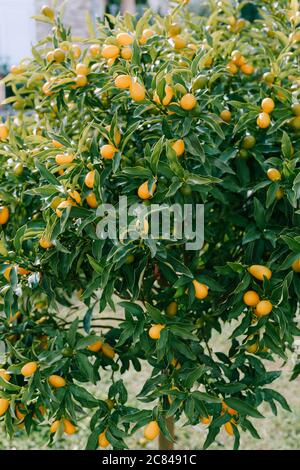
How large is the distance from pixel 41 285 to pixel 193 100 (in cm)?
55

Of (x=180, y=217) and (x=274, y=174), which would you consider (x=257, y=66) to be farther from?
(x=180, y=217)

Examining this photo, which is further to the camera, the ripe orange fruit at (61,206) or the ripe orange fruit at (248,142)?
the ripe orange fruit at (248,142)

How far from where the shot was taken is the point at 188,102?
122 cm

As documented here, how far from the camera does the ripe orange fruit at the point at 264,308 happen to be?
3.89 feet

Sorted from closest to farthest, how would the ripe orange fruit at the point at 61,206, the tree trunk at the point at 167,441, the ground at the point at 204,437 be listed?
the ripe orange fruit at the point at 61,206 < the tree trunk at the point at 167,441 < the ground at the point at 204,437

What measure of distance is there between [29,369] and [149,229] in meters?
0.43

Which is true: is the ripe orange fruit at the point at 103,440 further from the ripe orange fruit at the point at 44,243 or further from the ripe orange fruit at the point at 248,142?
the ripe orange fruit at the point at 248,142

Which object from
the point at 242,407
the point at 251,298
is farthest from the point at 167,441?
the point at 251,298

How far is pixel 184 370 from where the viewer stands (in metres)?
1.31

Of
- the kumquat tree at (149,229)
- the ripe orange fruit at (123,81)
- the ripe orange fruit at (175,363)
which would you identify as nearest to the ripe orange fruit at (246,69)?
the kumquat tree at (149,229)

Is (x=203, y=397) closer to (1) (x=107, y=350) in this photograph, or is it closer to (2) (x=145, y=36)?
(1) (x=107, y=350)

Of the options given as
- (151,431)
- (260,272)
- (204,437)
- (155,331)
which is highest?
(260,272)

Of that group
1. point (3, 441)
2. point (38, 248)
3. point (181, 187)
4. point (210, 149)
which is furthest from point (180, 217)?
point (3, 441)

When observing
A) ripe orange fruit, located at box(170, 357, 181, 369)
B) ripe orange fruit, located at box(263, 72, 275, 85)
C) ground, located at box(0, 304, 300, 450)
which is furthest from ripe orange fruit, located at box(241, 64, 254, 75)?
ground, located at box(0, 304, 300, 450)
